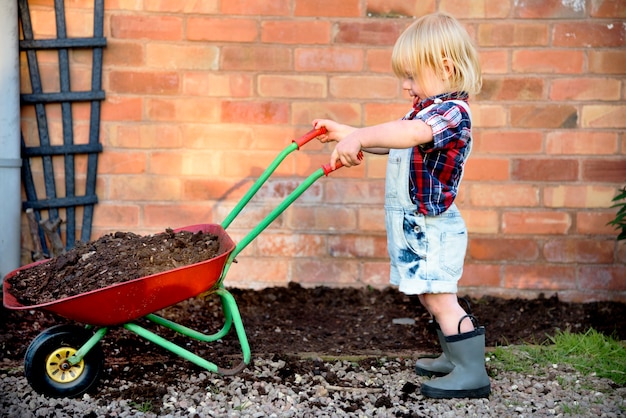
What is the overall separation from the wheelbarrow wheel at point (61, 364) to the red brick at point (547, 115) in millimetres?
2281

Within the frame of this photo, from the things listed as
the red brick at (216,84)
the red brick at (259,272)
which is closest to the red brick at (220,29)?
the red brick at (216,84)

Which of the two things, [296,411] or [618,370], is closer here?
[296,411]

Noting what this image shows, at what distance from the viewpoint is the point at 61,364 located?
2.54 metres

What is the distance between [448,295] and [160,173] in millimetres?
1710

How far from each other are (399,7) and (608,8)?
1.00 m

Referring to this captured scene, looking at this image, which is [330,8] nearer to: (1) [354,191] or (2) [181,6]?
(2) [181,6]

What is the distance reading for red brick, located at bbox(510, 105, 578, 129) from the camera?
369cm

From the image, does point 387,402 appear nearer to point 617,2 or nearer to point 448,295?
point 448,295

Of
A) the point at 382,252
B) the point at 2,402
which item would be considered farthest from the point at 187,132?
the point at 2,402

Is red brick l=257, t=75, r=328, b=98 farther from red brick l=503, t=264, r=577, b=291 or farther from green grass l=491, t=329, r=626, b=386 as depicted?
green grass l=491, t=329, r=626, b=386

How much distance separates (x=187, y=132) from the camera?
371cm

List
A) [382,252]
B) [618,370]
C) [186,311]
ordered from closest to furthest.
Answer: [618,370], [186,311], [382,252]

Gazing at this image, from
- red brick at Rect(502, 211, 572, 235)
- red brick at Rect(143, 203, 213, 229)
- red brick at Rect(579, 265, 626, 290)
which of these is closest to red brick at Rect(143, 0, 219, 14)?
red brick at Rect(143, 203, 213, 229)

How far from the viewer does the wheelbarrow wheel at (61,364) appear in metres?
2.48
